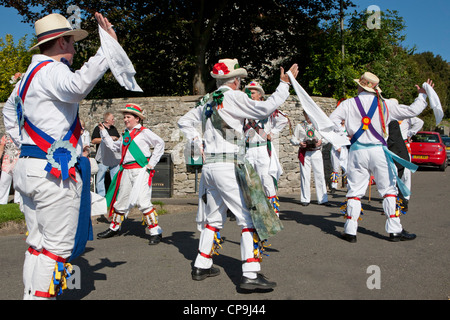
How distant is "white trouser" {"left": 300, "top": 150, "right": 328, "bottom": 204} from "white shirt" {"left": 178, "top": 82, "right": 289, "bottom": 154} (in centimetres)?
607

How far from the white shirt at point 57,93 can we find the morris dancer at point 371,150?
410cm

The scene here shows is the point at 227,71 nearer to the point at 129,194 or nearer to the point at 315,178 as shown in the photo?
the point at 129,194

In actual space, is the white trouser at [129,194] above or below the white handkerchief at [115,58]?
below

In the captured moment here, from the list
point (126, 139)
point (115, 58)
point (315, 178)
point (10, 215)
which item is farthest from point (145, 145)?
point (315, 178)

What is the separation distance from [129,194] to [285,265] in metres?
2.90

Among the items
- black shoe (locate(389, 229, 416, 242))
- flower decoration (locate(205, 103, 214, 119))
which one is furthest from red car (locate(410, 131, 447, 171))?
flower decoration (locate(205, 103, 214, 119))

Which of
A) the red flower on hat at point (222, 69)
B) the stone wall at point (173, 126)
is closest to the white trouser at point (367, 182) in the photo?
the red flower on hat at point (222, 69)

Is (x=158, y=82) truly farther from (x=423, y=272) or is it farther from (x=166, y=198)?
(x=423, y=272)

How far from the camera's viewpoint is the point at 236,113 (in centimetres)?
455

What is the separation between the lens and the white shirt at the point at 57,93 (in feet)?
10.1

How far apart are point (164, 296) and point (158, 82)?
1384 centimetres

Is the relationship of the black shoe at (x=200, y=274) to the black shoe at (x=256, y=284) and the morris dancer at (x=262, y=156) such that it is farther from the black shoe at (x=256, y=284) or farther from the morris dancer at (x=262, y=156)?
the morris dancer at (x=262, y=156)

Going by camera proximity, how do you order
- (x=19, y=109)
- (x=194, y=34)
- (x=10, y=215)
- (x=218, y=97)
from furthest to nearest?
1. (x=194, y=34)
2. (x=10, y=215)
3. (x=218, y=97)
4. (x=19, y=109)
